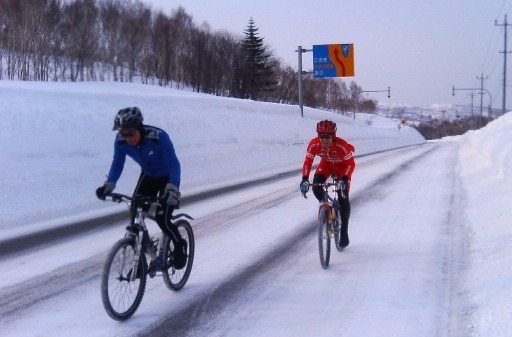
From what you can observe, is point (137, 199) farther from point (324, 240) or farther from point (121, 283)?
point (324, 240)

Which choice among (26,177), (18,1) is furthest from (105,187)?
(18,1)

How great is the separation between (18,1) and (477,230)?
51714 millimetres

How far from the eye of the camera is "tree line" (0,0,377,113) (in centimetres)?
5894

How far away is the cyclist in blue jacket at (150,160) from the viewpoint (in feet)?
18.3

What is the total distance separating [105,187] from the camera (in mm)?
5723

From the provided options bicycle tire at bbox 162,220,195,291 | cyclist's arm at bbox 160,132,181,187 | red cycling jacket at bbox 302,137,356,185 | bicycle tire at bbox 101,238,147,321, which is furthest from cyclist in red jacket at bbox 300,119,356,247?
bicycle tire at bbox 101,238,147,321

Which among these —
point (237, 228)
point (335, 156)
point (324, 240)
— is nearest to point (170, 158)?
point (324, 240)

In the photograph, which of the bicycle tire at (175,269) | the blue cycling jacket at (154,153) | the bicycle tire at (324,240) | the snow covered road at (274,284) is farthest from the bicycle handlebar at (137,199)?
the bicycle tire at (324,240)

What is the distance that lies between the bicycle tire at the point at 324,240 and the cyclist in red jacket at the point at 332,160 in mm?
432

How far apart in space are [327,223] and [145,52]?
7061cm

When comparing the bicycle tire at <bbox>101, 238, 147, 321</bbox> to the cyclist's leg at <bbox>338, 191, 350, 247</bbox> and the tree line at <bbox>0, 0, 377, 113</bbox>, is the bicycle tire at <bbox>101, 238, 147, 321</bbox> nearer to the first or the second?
the cyclist's leg at <bbox>338, 191, 350, 247</bbox>

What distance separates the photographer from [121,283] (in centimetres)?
564

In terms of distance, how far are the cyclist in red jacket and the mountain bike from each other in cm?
7

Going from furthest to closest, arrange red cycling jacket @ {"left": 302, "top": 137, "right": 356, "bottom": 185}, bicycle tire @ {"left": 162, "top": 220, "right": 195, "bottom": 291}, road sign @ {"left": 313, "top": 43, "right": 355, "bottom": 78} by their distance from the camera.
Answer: road sign @ {"left": 313, "top": 43, "right": 355, "bottom": 78}
red cycling jacket @ {"left": 302, "top": 137, "right": 356, "bottom": 185}
bicycle tire @ {"left": 162, "top": 220, "right": 195, "bottom": 291}
